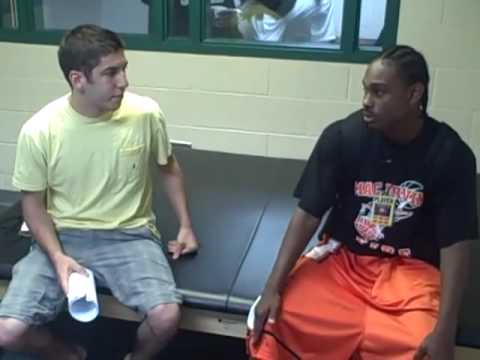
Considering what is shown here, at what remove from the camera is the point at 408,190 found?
71.4 inches

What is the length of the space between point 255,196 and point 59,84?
1.31 m

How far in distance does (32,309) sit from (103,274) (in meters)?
0.24

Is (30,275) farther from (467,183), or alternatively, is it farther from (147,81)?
(147,81)

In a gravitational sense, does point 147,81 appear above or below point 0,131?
above

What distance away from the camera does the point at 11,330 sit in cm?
188

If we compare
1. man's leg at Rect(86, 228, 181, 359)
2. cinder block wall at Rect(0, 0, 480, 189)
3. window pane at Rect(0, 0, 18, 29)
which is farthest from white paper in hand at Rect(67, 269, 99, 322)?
window pane at Rect(0, 0, 18, 29)

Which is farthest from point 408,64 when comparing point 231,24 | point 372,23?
point 231,24

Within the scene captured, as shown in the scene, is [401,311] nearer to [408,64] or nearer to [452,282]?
[452,282]

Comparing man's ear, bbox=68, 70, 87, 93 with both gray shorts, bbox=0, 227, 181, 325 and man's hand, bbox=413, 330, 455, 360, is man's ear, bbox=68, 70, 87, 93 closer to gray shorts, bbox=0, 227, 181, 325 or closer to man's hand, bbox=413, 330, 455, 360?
gray shorts, bbox=0, 227, 181, 325

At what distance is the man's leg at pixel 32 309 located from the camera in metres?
1.89

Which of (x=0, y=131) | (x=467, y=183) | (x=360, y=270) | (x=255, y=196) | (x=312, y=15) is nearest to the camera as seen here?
(x=467, y=183)

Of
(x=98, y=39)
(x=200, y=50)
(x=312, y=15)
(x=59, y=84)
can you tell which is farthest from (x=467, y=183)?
(x=59, y=84)

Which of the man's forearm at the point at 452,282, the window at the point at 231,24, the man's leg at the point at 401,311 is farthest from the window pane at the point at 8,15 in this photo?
the man's forearm at the point at 452,282

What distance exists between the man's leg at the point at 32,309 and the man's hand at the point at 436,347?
1.06 m
